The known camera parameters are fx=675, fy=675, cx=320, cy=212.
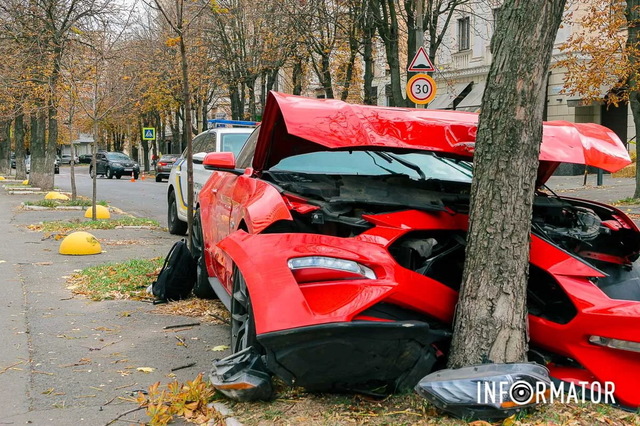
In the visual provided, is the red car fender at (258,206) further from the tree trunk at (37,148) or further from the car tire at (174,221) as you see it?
the tree trunk at (37,148)

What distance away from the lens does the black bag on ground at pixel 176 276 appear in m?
6.60

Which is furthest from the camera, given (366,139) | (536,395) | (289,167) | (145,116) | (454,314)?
(145,116)

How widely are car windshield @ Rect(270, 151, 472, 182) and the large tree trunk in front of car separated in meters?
1.09

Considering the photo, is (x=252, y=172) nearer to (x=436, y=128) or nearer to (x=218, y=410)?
(x=436, y=128)

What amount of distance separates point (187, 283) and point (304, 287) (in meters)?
3.58

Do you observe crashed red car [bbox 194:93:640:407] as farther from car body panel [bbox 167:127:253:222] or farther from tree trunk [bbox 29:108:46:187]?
tree trunk [bbox 29:108:46:187]

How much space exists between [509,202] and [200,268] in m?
3.80

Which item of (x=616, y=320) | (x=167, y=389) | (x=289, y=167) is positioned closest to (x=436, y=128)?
(x=289, y=167)

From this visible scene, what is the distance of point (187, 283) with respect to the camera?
6688 mm

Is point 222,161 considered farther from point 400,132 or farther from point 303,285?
point 303,285

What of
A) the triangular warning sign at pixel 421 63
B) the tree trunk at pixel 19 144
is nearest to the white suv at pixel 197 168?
the triangular warning sign at pixel 421 63

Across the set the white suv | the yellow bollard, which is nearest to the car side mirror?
the white suv

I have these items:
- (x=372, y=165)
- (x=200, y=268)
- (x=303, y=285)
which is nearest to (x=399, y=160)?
(x=372, y=165)

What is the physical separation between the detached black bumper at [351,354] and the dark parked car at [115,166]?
1668 inches
